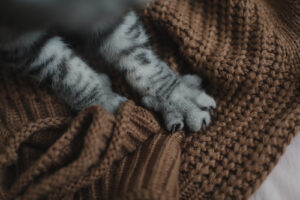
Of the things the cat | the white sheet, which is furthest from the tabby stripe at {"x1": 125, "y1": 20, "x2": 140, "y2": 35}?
the white sheet

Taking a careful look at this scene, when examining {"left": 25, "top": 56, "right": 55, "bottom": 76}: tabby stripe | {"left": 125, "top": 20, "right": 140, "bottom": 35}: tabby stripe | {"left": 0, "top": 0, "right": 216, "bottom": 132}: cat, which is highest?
{"left": 125, "top": 20, "right": 140, "bottom": 35}: tabby stripe

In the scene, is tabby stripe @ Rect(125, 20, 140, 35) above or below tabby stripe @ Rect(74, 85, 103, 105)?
above

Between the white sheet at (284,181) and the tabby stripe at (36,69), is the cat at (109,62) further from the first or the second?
the white sheet at (284,181)

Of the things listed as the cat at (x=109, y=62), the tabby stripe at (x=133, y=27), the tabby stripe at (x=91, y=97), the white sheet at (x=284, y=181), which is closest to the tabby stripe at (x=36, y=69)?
the cat at (x=109, y=62)

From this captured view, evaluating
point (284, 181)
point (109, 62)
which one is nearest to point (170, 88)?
point (109, 62)

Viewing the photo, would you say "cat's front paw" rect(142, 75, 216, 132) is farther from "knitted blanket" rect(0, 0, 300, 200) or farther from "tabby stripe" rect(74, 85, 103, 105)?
"tabby stripe" rect(74, 85, 103, 105)

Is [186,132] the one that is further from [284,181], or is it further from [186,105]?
[284,181]
